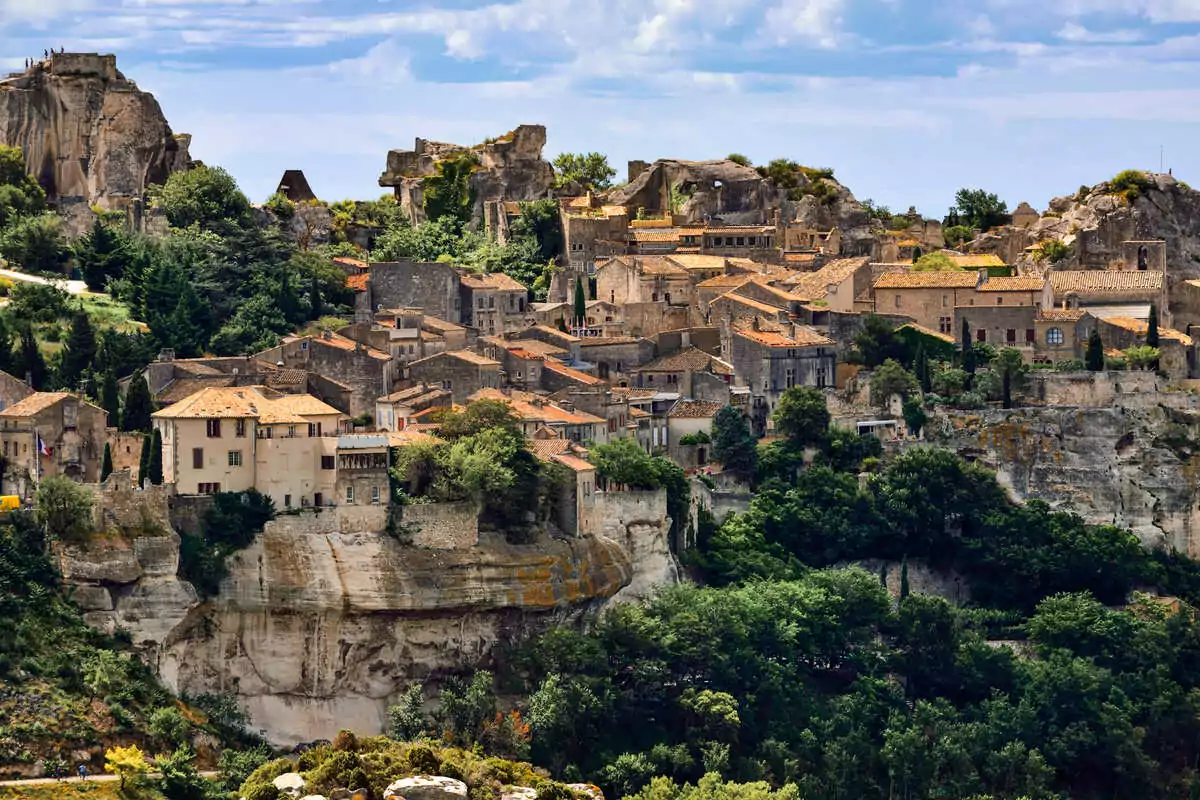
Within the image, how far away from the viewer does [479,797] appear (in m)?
69.1

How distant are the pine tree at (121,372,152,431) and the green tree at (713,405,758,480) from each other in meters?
16.8

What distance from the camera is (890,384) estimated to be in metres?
88.2

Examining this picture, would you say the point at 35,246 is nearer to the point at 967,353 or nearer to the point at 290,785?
the point at 967,353

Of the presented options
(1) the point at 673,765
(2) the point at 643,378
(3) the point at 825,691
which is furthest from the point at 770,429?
(1) the point at 673,765

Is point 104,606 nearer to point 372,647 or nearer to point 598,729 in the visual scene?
point 372,647

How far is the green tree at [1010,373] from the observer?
8888 cm

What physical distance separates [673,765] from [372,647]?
8.11 meters

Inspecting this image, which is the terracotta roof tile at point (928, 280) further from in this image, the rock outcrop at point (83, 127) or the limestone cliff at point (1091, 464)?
the rock outcrop at point (83, 127)

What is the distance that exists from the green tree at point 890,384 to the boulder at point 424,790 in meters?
24.0

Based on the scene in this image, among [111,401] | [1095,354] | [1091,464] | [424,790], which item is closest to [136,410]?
[111,401]

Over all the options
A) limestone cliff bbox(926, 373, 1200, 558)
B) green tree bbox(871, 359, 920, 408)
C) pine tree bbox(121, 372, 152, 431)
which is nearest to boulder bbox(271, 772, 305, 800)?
pine tree bbox(121, 372, 152, 431)

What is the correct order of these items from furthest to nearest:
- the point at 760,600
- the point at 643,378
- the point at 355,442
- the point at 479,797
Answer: the point at 643,378
the point at 760,600
the point at 355,442
the point at 479,797

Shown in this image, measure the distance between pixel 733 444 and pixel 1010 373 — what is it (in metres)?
9.31

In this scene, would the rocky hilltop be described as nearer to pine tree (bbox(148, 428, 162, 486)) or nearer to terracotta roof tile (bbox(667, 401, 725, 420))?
terracotta roof tile (bbox(667, 401, 725, 420))
